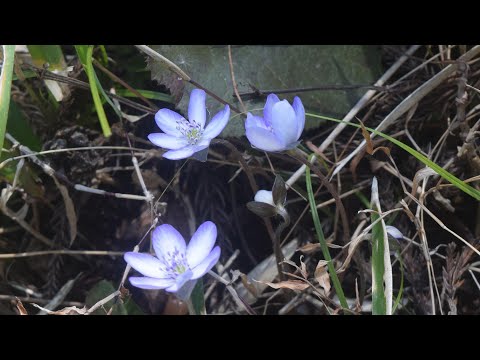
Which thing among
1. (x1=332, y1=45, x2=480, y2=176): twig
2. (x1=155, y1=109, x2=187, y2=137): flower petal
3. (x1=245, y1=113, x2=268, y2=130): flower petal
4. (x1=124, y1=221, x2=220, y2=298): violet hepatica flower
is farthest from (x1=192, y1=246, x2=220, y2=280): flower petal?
(x1=332, y1=45, x2=480, y2=176): twig

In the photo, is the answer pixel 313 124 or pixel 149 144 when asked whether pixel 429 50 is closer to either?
pixel 313 124

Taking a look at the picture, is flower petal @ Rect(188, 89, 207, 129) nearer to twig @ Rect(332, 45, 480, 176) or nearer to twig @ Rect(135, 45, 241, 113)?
twig @ Rect(135, 45, 241, 113)

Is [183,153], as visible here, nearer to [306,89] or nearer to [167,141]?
[167,141]

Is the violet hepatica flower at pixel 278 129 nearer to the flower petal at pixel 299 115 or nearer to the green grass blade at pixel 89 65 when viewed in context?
the flower petal at pixel 299 115

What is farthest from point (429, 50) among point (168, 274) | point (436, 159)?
point (168, 274)

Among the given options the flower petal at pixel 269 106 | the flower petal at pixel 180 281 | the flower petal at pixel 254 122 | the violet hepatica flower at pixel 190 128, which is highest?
the flower petal at pixel 269 106

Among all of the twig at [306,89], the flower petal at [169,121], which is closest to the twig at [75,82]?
the flower petal at [169,121]
